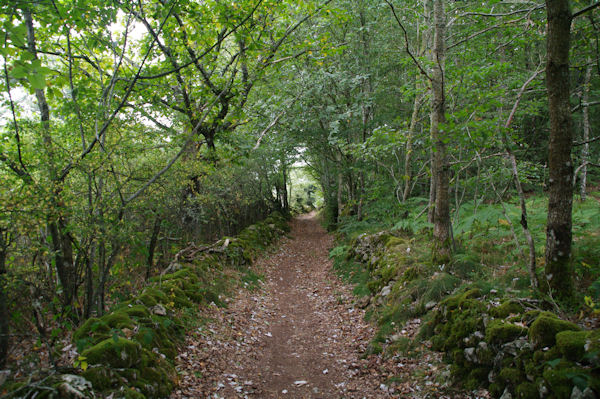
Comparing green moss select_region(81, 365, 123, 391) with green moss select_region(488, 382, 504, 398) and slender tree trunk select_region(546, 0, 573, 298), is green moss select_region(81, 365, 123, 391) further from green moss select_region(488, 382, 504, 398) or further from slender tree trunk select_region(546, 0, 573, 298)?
slender tree trunk select_region(546, 0, 573, 298)

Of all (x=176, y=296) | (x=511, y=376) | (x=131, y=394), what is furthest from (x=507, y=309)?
(x=176, y=296)

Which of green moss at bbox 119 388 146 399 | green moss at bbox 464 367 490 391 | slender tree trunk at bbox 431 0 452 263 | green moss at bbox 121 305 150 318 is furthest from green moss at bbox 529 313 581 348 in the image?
green moss at bbox 121 305 150 318

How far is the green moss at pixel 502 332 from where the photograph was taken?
129 inches

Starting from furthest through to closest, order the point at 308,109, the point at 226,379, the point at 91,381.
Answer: the point at 308,109 < the point at 226,379 < the point at 91,381

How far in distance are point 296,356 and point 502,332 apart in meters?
3.11

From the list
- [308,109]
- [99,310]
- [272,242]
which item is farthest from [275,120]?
[99,310]

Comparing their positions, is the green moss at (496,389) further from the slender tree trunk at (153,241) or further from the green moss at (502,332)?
the slender tree trunk at (153,241)

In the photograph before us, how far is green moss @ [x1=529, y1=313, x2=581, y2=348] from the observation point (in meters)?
2.92

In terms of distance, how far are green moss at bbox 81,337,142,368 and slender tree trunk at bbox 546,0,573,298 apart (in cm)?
463

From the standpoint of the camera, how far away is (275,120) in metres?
11.3

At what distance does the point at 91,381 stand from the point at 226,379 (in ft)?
6.33

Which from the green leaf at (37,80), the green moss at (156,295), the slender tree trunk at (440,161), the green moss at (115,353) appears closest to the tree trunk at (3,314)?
the green moss at (115,353)

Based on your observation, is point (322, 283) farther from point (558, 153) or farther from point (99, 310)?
point (558, 153)

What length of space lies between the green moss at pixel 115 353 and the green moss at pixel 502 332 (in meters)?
3.84
